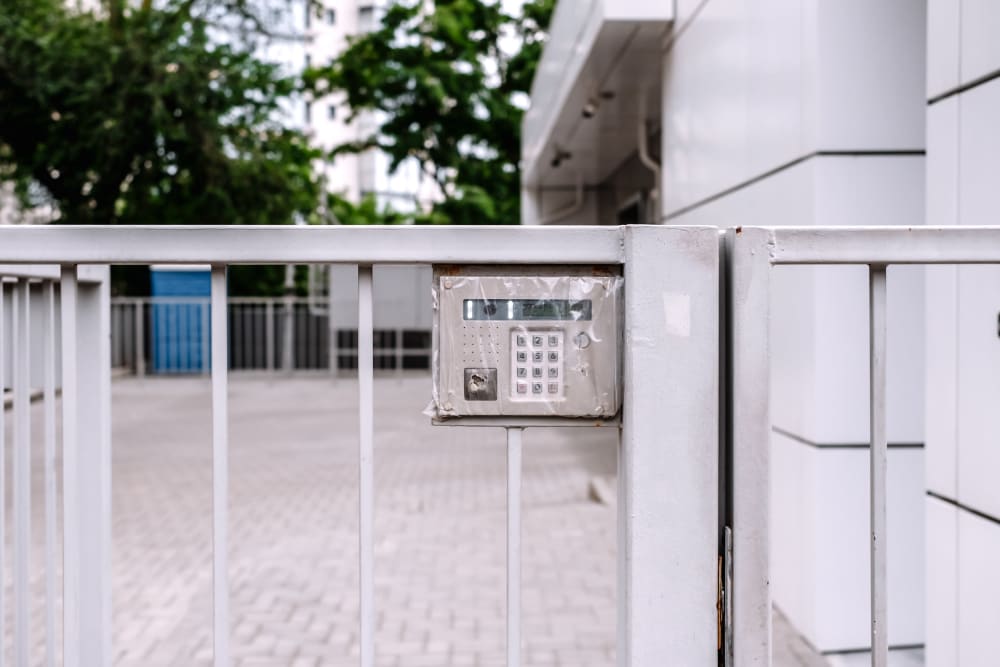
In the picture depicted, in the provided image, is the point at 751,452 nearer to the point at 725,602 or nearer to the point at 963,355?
the point at 725,602

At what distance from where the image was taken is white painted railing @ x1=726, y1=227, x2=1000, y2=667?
5.12 ft

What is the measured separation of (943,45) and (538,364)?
2.38 m

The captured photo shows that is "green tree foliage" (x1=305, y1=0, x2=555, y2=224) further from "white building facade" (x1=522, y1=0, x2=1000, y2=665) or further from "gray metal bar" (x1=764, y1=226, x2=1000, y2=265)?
"gray metal bar" (x1=764, y1=226, x2=1000, y2=265)

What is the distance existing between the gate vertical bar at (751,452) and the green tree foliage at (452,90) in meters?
20.5

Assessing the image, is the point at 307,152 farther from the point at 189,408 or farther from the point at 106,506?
the point at 106,506

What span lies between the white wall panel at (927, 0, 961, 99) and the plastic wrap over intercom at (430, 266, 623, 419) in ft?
7.17

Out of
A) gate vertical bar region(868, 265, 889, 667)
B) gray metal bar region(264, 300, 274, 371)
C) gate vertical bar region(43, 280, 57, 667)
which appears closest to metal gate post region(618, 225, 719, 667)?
gate vertical bar region(868, 265, 889, 667)

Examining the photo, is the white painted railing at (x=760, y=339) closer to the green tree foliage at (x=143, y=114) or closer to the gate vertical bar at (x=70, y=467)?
the gate vertical bar at (x=70, y=467)

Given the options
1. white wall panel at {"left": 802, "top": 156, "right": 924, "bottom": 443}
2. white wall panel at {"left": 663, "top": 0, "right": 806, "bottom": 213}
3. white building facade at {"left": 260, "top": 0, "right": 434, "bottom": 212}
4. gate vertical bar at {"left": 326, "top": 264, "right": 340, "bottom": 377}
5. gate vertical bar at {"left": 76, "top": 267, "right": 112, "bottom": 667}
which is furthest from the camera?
white building facade at {"left": 260, "top": 0, "right": 434, "bottom": 212}

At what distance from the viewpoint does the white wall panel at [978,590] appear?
9.87 feet

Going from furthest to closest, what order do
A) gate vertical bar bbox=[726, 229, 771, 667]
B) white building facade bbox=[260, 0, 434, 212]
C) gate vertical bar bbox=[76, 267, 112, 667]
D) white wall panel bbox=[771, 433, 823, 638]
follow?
white building facade bbox=[260, 0, 434, 212]
white wall panel bbox=[771, 433, 823, 638]
gate vertical bar bbox=[76, 267, 112, 667]
gate vertical bar bbox=[726, 229, 771, 667]

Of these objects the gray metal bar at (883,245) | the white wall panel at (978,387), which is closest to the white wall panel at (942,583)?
the white wall panel at (978,387)

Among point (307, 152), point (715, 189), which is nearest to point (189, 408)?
point (715, 189)

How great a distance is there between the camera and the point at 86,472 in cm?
181
